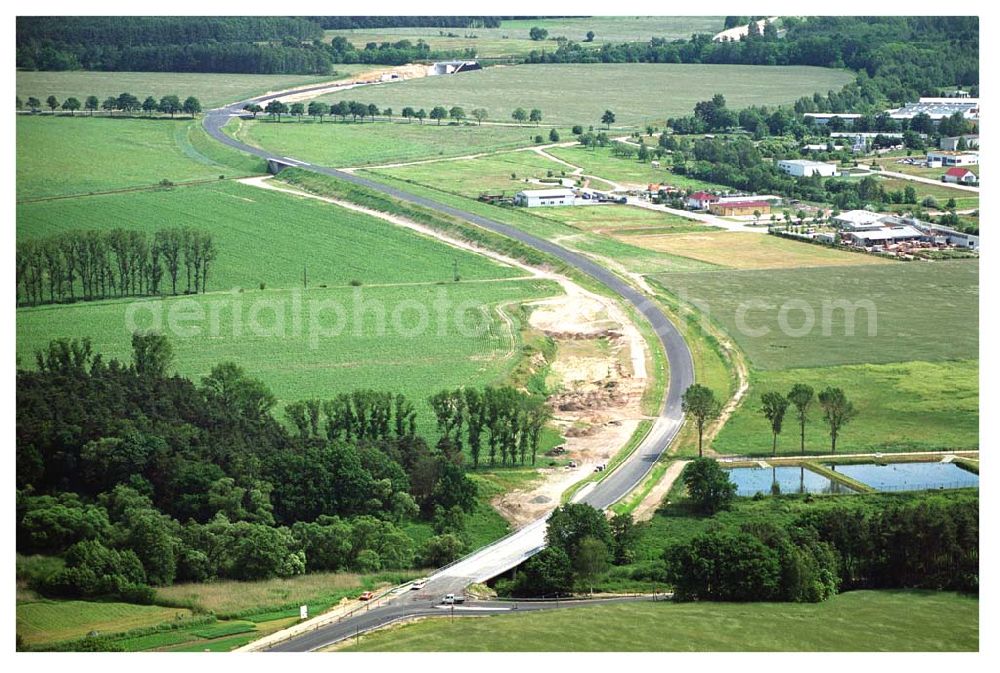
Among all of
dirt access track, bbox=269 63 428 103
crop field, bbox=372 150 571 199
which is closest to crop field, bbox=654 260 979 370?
crop field, bbox=372 150 571 199

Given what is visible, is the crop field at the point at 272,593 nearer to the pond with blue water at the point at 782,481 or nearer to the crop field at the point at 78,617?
the crop field at the point at 78,617

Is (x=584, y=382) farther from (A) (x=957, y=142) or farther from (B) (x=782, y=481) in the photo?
(A) (x=957, y=142)

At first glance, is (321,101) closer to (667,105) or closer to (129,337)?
(667,105)

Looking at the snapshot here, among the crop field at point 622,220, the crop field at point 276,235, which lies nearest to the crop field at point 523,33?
the crop field at point 622,220

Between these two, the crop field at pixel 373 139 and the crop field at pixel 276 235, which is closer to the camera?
the crop field at pixel 276 235

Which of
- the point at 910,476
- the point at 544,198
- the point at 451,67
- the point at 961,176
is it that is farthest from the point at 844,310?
the point at 451,67
